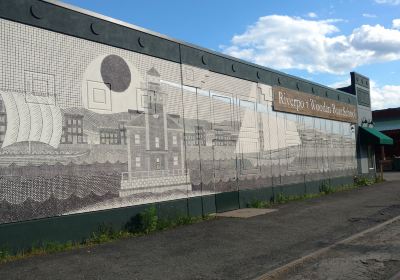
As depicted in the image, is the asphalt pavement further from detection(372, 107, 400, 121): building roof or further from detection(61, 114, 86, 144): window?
detection(372, 107, 400, 121): building roof

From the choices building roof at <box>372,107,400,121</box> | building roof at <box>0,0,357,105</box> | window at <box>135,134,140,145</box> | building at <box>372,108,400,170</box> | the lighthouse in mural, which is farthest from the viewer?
building roof at <box>372,107,400,121</box>

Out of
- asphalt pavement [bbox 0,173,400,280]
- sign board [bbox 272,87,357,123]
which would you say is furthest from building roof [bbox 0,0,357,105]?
asphalt pavement [bbox 0,173,400,280]

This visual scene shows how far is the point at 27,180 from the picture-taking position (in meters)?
9.11

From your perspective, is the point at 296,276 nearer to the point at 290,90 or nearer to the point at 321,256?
the point at 321,256

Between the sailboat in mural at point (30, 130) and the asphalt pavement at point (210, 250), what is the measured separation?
2070 millimetres

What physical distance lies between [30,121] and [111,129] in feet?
7.46

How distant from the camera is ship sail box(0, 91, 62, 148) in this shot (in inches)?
352

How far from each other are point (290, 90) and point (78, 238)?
13.3 m

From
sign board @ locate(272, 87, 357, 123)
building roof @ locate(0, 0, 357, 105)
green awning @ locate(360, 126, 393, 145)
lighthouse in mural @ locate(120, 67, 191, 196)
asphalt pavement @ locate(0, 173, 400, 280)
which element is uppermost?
building roof @ locate(0, 0, 357, 105)

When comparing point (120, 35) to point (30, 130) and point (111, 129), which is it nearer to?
point (111, 129)

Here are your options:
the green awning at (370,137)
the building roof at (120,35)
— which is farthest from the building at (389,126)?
Answer: the building roof at (120,35)

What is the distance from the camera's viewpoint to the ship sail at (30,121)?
29.3 ft

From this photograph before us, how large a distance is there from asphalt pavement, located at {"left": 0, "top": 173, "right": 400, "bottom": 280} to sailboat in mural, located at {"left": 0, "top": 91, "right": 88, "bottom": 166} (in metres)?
2.07

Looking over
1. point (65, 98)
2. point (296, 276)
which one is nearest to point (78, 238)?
point (65, 98)
